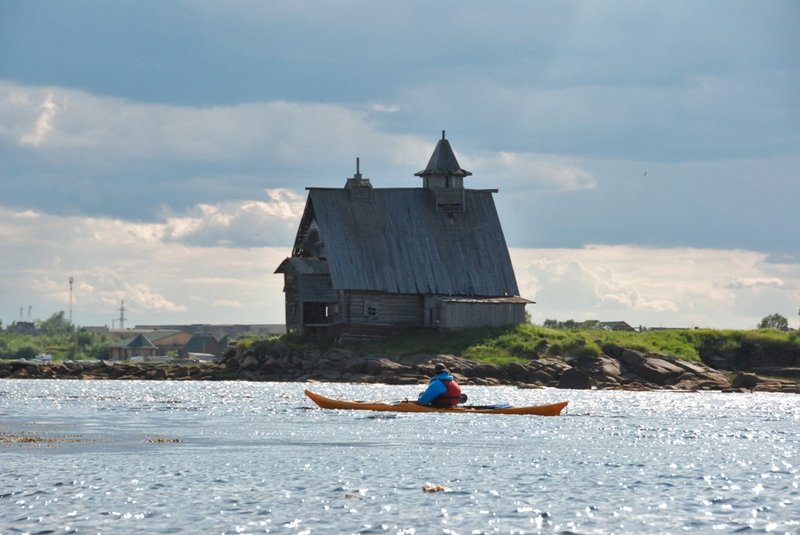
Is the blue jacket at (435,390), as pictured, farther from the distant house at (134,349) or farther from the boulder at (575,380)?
the distant house at (134,349)

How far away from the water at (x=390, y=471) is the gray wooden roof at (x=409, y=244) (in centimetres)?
2882

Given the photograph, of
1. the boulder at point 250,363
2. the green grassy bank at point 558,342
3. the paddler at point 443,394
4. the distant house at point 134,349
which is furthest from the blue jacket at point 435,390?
the distant house at point 134,349

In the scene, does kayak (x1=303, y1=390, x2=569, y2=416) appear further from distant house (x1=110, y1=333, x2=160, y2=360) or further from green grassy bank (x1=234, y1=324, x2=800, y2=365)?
distant house (x1=110, y1=333, x2=160, y2=360)

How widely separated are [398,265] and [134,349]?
95063 mm

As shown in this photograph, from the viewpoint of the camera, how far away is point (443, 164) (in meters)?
86.3

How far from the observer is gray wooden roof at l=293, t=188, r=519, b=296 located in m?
80.4

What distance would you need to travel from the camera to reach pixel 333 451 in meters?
34.1

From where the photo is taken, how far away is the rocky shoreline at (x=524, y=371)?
67.2 metres

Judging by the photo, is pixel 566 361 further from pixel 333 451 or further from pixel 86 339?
pixel 86 339

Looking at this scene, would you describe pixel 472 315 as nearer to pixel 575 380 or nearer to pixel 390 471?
pixel 575 380

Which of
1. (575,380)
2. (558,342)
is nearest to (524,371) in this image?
(575,380)

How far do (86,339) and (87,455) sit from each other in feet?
507

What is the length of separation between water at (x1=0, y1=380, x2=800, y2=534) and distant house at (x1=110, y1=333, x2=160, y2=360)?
117469 mm

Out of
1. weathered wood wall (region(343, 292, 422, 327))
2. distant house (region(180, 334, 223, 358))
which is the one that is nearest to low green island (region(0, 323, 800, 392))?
weathered wood wall (region(343, 292, 422, 327))
